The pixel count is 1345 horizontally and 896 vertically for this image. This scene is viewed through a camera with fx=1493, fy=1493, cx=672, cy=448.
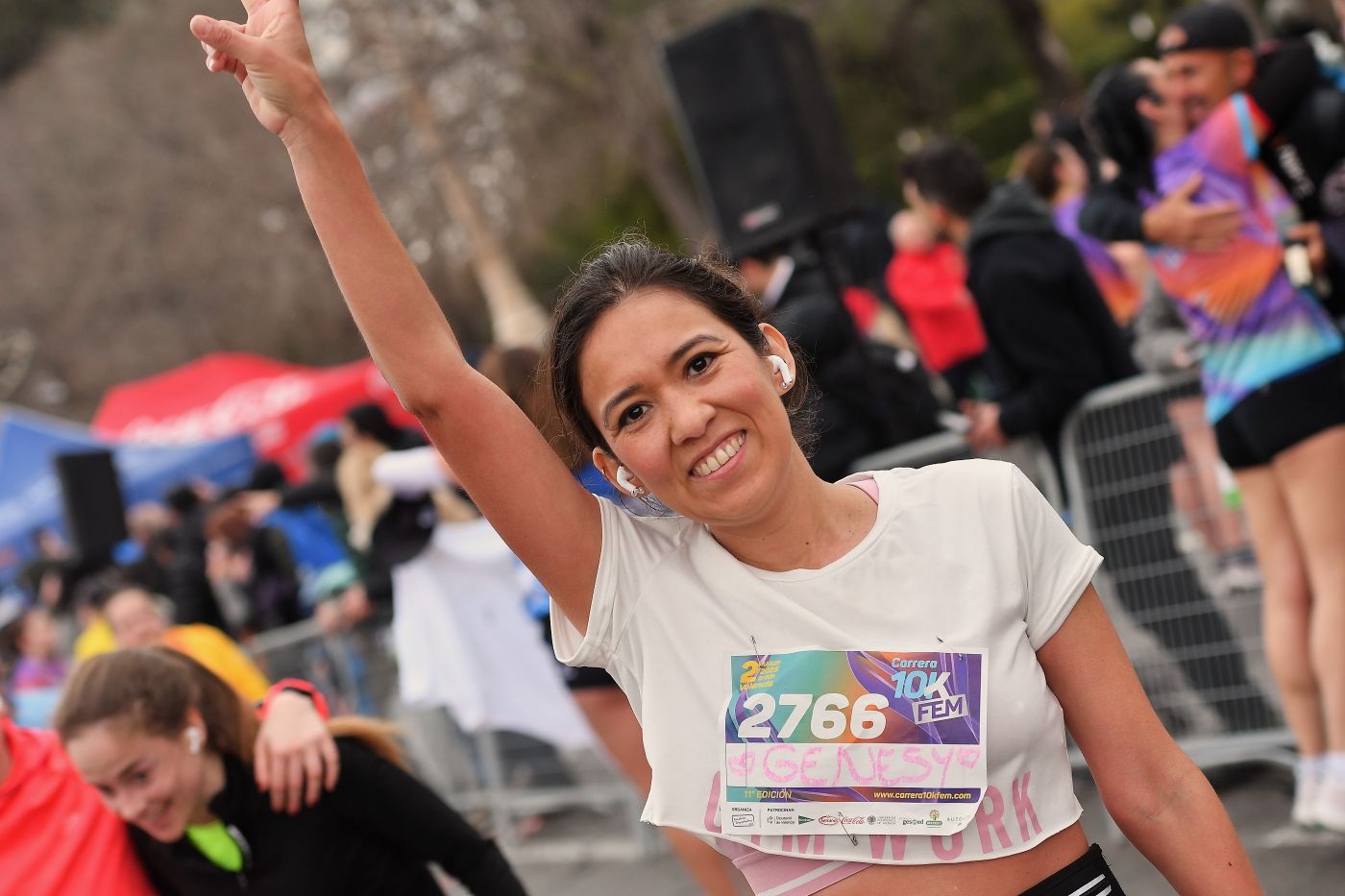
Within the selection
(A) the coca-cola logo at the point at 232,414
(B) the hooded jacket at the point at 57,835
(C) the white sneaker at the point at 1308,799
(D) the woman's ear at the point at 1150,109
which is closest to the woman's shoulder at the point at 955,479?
(B) the hooded jacket at the point at 57,835

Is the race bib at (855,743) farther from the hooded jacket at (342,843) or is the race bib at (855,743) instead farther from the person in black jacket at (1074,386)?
the person in black jacket at (1074,386)

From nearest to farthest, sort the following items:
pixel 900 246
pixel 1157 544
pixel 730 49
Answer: pixel 1157 544, pixel 730 49, pixel 900 246

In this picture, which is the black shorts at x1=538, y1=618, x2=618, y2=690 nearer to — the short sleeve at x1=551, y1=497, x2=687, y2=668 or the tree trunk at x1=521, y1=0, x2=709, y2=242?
the short sleeve at x1=551, y1=497, x2=687, y2=668

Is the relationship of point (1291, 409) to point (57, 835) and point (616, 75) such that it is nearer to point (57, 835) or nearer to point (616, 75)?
point (57, 835)

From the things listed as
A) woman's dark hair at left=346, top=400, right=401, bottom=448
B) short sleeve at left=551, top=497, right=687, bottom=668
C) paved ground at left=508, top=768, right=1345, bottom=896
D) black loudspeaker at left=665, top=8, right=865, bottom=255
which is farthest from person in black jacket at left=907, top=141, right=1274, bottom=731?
woman's dark hair at left=346, top=400, right=401, bottom=448

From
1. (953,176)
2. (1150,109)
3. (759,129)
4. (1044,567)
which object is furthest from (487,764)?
(1044,567)

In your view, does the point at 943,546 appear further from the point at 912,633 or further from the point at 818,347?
the point at 818,347

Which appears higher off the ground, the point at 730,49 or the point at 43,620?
the point at 730,49

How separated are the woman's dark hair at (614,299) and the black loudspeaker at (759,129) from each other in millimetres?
4142

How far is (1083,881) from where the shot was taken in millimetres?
2074

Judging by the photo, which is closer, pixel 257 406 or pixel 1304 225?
pixel 1304 225

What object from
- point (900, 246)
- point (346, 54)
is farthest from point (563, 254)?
point (900, 246)

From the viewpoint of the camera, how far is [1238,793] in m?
5.11

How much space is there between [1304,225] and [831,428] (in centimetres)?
193
